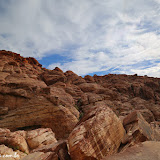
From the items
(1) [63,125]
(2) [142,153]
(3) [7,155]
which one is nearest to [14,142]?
(3) [7,155]

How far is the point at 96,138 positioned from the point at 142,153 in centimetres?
203

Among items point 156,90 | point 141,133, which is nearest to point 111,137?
point 141,133

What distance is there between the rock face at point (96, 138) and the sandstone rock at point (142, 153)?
0.67m

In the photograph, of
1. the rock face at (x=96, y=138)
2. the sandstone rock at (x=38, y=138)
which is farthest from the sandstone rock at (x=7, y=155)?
the rock face at (x=96, y=138)

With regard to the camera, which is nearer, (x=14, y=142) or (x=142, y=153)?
(x=142, y=153)

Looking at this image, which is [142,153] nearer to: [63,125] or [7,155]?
[7,155]

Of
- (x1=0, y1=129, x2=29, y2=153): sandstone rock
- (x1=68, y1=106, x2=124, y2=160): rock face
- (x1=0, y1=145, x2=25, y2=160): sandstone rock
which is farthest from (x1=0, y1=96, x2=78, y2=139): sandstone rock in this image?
(x1=68, y1=106, x2=124, y2=160): rock face

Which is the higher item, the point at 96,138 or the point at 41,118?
the point at 41,118

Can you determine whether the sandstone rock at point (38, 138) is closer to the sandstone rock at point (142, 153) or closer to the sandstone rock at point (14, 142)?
the sandstone rock at point (14, 142)

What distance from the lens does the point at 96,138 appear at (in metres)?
5.39

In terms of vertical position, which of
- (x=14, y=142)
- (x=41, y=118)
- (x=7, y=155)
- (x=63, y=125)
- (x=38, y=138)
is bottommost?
(x=63, y=125)

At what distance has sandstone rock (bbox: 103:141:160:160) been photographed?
169 inches

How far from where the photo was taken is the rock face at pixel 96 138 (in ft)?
15.5

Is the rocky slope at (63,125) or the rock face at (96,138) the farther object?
the rocky slope at (63,125)
